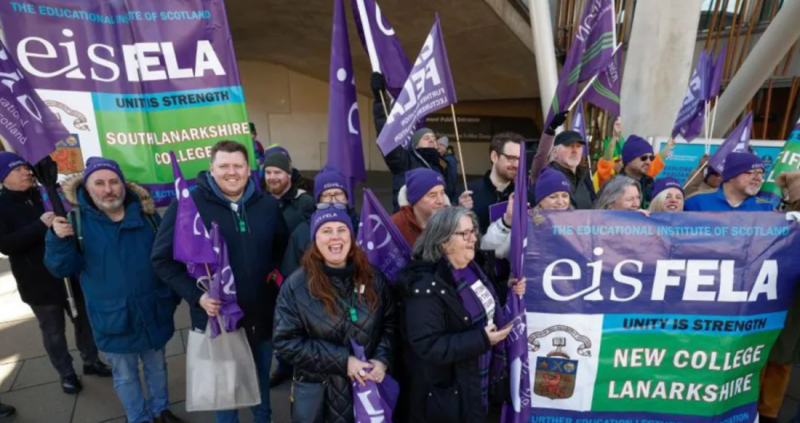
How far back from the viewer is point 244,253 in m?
2.71

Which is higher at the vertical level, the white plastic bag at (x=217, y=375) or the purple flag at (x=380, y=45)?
the purple flag at (x=380, y=45)

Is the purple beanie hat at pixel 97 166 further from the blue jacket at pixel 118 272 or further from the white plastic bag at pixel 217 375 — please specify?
the white plastic bag at pixel 217 375

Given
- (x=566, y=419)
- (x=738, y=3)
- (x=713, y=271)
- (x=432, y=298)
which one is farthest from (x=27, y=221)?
(x=738, y=3)

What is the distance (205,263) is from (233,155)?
65 cm

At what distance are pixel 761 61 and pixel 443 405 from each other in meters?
8.68

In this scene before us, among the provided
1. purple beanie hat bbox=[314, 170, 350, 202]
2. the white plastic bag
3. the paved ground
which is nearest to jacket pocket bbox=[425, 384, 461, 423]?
the white plastic bag

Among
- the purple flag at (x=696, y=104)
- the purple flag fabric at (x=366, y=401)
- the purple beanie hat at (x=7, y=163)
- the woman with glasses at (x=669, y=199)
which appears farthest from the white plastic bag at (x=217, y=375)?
the purple flag at (x=696, y=104)

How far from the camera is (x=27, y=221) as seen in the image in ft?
10.6

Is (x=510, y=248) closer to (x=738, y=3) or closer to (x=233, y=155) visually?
(x=233, y=155)

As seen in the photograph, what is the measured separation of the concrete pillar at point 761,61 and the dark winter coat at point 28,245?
9945mm

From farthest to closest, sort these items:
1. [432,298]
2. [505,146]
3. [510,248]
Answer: [505,146]
[510,248]
[432,298]

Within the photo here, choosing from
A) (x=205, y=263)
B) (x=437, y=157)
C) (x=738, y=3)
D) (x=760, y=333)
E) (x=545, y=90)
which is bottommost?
(x=760, y=333)

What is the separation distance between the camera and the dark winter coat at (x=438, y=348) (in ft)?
6.82

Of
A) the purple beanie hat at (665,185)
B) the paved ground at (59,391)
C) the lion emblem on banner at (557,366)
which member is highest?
the purple beanie hat at (665,185)
